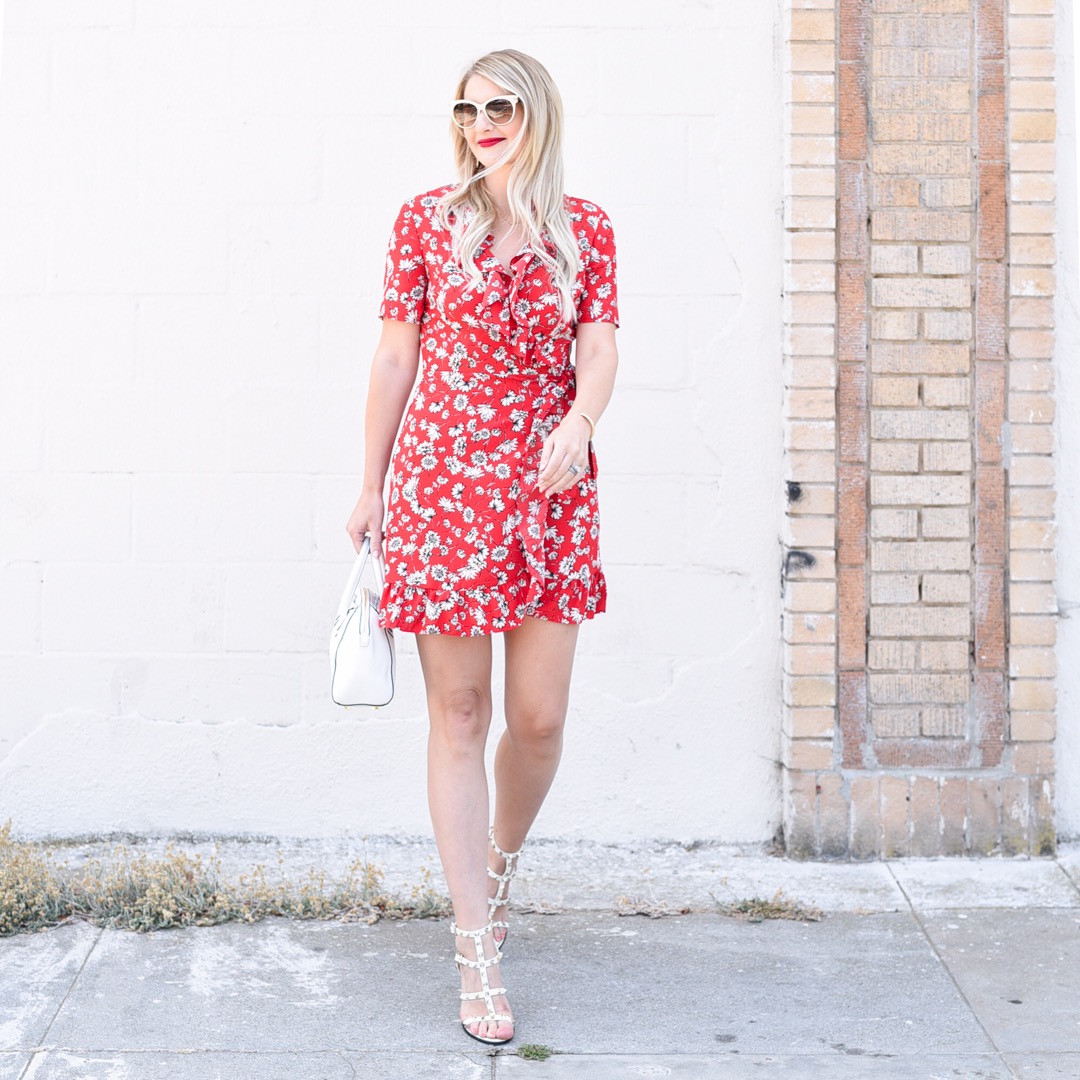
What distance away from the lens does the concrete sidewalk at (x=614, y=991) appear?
9.11 ft

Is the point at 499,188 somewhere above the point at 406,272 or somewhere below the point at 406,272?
above

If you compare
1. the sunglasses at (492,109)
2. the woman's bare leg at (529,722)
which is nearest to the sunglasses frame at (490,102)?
the sunglasses at (492,109)

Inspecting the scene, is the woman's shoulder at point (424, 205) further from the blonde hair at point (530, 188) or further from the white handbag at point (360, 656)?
the white handbag at point (360, 656)

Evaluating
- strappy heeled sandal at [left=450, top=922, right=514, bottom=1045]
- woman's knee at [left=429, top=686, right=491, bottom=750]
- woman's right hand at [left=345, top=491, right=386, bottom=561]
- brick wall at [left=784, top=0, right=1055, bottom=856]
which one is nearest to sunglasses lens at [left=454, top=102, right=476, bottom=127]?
woman's right hand at [left=345, top=491, right=386, bottom=561]

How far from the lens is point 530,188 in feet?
9.58

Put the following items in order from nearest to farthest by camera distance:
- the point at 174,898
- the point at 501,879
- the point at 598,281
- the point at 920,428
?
the point at 598,281
the point at 501,879
the point at 174,898
the point at 920,428

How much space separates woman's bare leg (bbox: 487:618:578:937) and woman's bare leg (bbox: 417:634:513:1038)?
0.08 metres

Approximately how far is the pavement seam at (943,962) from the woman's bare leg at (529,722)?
1.04m

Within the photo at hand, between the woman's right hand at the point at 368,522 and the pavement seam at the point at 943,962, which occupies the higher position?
the woman's right hand at the point at 368,522

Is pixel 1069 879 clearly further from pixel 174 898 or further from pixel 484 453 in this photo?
pixel 174 898

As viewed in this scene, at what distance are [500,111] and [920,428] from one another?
5.52 ft

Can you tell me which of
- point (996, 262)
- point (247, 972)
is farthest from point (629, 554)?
point (247, 972)

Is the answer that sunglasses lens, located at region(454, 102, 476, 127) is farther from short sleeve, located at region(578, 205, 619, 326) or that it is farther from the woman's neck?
short sleeve, located at region(578, 205, 619, 326)

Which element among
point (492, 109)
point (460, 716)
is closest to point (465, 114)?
point (492, 109)
